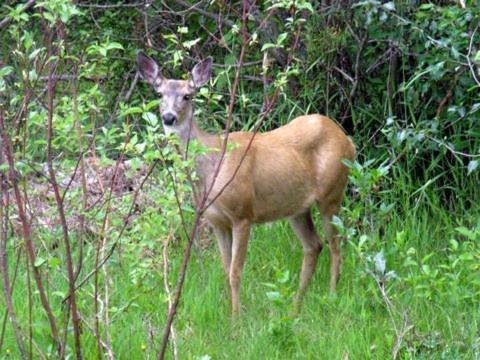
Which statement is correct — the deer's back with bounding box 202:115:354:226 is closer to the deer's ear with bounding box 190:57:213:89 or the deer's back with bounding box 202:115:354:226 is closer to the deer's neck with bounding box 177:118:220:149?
the deer's neck with bounding box 177:118:220:149

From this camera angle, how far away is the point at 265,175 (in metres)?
7.90

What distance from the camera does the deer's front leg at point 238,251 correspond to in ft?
23.9

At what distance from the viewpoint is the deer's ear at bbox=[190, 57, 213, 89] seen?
25.2ft

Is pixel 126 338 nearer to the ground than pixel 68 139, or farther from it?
nearer to the ground

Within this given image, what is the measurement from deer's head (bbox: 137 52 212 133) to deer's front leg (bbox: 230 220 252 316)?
0.75m

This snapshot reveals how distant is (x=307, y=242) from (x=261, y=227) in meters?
0.47

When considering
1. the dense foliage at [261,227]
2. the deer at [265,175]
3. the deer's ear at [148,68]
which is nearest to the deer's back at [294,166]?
the deer at [265,175]

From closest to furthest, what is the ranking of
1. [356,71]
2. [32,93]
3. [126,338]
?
[32,93] → [126,338] → [356,71]

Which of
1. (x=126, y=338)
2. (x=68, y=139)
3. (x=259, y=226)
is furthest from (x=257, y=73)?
(x=68, y=139)

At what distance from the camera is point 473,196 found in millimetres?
8391

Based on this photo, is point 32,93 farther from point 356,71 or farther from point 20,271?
point 356,71

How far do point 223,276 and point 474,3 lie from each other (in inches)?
92.9

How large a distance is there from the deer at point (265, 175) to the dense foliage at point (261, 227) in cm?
15

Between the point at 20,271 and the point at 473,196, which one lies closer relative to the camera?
the point at 20,271
